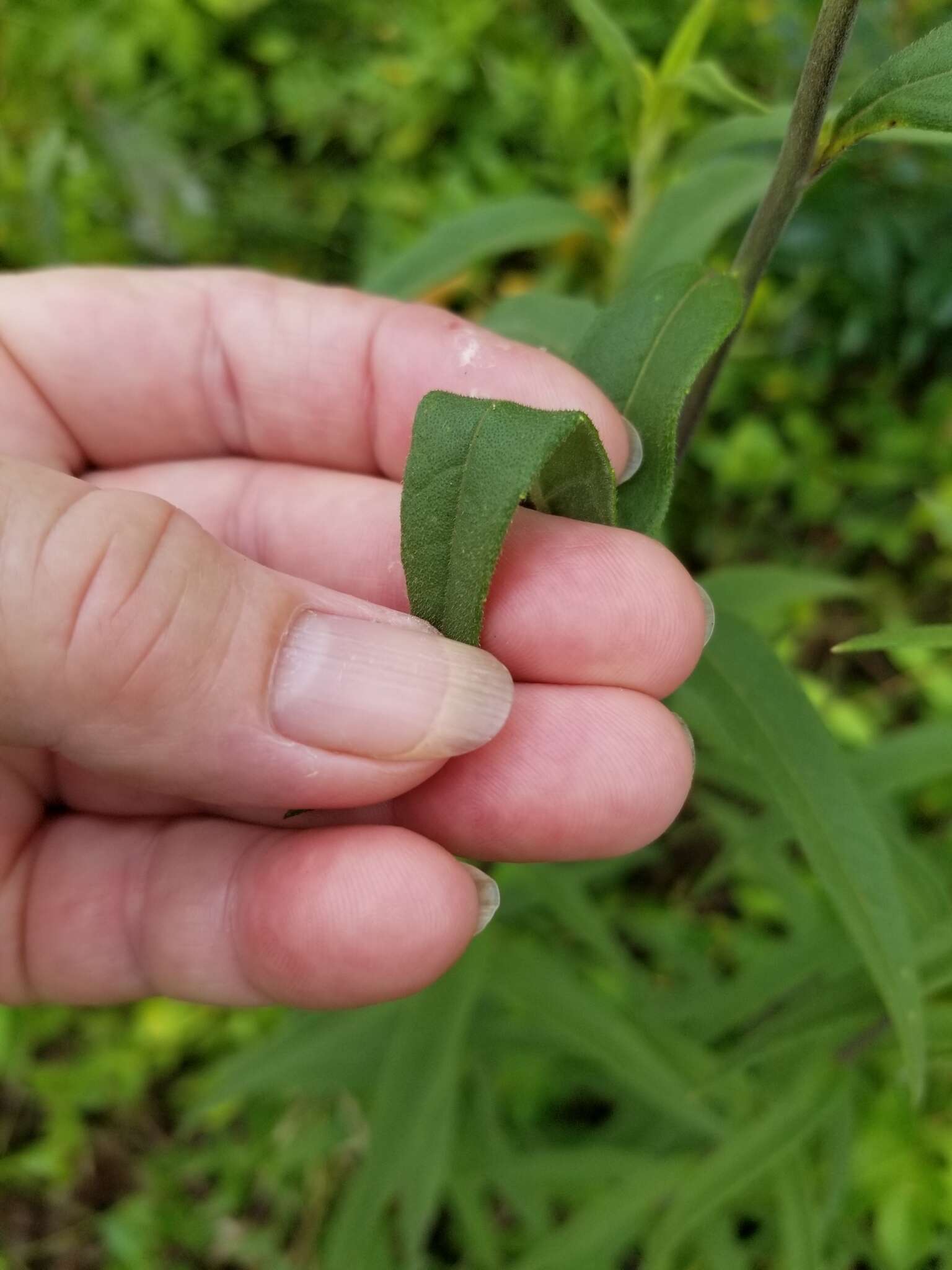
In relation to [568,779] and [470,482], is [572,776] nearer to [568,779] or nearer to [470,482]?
[568,779]

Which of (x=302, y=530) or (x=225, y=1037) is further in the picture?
(x=225, y=1037)


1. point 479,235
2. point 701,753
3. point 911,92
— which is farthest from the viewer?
point 701,753

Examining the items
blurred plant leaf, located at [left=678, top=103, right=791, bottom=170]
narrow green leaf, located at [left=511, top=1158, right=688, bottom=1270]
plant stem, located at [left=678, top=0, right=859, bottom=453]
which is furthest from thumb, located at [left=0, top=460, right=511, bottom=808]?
narrow green leaf, located at [left=511, top=1158, right=688, bottom=1270]

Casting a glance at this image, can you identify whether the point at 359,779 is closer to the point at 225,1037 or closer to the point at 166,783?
the point at 166,783

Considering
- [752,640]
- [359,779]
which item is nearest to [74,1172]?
[359,779]

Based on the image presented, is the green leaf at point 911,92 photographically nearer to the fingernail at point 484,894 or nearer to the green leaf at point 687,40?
the green leaf at point 687,40

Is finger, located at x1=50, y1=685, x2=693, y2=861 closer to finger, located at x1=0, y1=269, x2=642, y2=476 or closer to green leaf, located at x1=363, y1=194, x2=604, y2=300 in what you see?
finger, located at x1=0, y1=269, x2=642, y2=476

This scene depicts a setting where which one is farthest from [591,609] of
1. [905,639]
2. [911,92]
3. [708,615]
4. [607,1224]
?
[607,1224]
